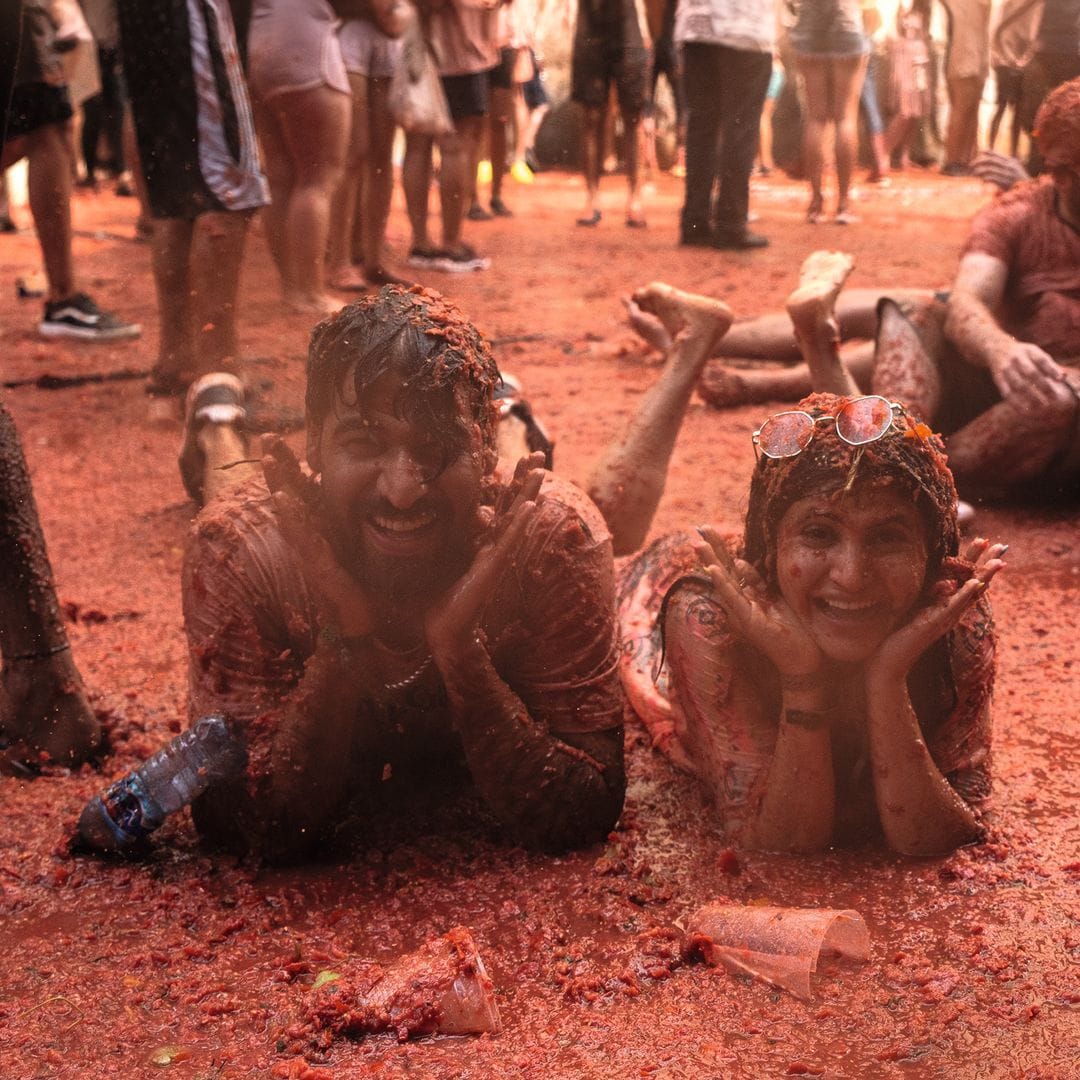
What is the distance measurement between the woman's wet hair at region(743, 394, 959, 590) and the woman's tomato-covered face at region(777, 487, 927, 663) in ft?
0.07

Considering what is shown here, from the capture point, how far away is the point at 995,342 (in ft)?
15.4

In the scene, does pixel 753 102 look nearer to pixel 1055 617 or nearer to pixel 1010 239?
pixel 1010 239

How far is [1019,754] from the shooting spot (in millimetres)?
3166

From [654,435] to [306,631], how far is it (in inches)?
67.4

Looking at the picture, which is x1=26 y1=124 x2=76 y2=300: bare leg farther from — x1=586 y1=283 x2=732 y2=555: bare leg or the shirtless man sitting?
x1=586 y1=283 x2=732 y2=555: bare leg

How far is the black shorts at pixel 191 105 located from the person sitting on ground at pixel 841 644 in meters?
2.92

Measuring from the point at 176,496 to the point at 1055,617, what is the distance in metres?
3.05

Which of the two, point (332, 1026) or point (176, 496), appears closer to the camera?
point (332, 1026)

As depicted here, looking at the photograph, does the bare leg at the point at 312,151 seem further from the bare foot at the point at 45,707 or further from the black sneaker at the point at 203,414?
the bare foot at the point at 45,707

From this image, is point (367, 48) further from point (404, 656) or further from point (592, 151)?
point (404, 656)

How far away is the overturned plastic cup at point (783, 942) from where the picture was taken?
92.7 inches

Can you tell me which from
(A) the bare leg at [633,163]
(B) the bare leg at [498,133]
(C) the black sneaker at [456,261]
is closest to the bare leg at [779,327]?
(C) the black sneaker at [456,261]

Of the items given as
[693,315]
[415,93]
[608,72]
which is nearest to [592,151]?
[608,72]

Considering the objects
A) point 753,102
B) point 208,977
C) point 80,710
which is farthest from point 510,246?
point 208,977
